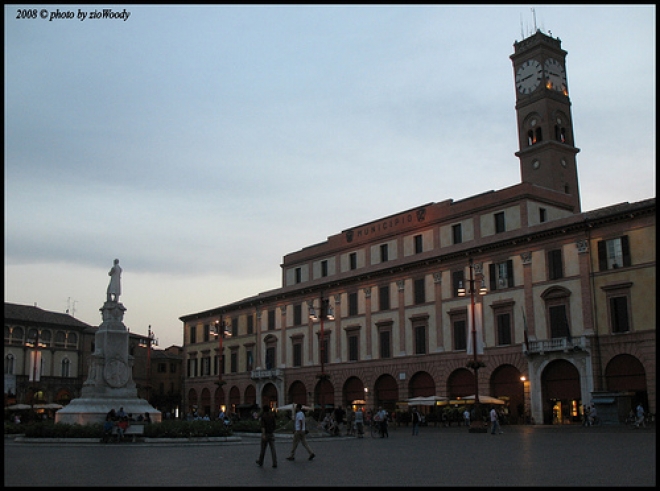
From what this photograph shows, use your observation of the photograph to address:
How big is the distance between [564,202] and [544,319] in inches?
476

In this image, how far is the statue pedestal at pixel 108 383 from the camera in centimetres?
3180

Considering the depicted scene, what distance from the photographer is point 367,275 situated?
60.2 meters

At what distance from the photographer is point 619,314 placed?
4384 cm

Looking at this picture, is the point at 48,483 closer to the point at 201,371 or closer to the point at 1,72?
the point at 1,72

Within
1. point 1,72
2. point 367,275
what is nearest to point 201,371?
point 367,275

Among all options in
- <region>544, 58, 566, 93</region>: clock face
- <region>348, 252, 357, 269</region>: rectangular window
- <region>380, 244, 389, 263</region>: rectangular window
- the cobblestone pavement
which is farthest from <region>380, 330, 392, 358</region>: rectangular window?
the cobblestone pavement

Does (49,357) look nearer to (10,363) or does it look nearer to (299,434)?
(10,363)

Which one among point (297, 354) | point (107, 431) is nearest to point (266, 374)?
point (297, 354)

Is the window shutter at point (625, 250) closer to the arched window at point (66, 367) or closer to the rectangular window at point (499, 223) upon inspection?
the rectangular window at point (499, 223)

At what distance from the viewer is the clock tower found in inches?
2586

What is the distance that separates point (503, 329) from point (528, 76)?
30470mm

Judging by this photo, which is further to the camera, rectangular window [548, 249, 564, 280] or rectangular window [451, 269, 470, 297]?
rectangular window [451, 269, 470, 297]

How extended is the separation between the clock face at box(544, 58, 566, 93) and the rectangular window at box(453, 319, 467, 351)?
2785 centimetres

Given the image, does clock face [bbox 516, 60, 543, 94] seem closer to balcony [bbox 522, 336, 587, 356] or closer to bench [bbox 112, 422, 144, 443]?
balcony [bbox 522, 336, 587, 356]
